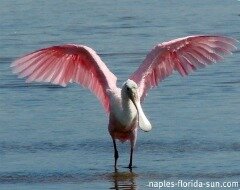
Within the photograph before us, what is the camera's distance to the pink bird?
8.36m

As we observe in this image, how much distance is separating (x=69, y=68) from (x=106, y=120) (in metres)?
0.74

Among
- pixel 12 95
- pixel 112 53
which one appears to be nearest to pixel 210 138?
pixel 12 95

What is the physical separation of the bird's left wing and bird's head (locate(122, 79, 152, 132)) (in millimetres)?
393

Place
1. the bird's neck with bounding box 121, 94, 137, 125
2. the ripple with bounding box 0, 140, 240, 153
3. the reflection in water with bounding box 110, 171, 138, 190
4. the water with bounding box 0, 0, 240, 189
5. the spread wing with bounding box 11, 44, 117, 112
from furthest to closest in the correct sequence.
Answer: the spread wing with bounding box 11, 44, 117, 112 < the ripple with bounding box 0, 140, 240, 153 < the bird's neck with bounding box 121, 94, 137, 125 < the water with bounding box 0, 0, 240, 189 < the reflection in water with bounding box 110, 171, 138, 190

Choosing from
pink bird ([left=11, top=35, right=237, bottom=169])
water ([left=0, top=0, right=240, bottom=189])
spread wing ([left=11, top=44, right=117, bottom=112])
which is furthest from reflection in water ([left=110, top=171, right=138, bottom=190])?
spread wing ([left=11, top=44, right=117, bottom=112])

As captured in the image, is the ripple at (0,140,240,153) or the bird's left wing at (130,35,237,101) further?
the bird's left wing at (130,35,237,101)

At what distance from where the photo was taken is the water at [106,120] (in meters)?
7.82

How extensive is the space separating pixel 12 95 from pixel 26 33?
3406mm

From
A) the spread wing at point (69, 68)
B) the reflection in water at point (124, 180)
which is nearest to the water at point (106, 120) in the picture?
the reflection in water at point (124, 180)

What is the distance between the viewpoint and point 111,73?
8.67 metres

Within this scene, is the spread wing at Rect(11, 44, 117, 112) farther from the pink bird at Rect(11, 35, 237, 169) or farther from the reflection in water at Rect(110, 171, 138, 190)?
the reflection in water at Rect(110, 171, 138, 190)

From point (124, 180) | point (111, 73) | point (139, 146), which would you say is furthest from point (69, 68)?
point (124, 180)

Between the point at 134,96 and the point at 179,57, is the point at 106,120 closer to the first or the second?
the point at 179,57

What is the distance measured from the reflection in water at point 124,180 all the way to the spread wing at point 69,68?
2.74ft
